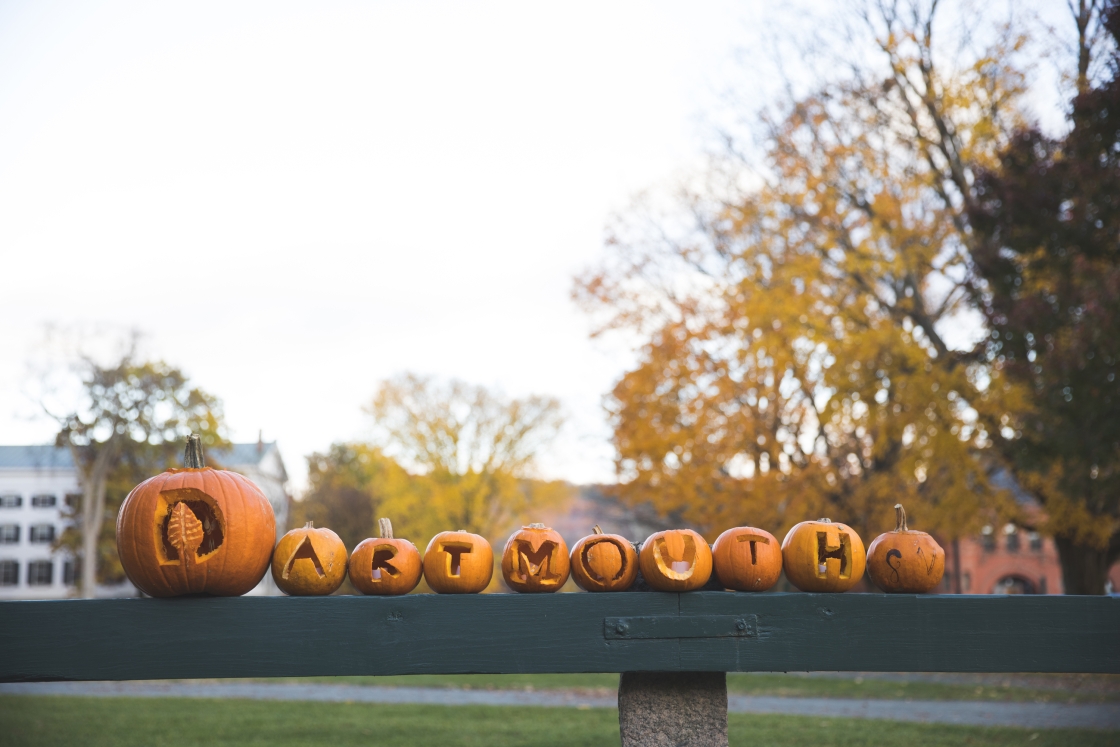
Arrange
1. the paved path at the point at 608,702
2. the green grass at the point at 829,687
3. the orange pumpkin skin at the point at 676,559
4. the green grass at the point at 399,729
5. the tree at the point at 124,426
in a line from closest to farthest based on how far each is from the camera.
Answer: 1. the orange pumpkin skin at the point at 676,559
2. the green grass at the point at 399,729
3. the paved path at the point at 608,702
4. the green grass at the point at 829,687
5. the tree at the point at 124,426

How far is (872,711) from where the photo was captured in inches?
406

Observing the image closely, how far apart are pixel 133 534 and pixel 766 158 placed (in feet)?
54.0

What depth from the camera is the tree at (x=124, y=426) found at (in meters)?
30.0

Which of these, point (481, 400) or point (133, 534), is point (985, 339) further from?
point (481, 400)

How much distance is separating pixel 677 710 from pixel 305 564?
64.5 inches

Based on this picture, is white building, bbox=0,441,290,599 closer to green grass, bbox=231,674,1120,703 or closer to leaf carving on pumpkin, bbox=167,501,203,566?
green grass, bbox=231,674,1120,703

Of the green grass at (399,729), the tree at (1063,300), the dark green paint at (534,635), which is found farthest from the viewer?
the tree at (1063,300)

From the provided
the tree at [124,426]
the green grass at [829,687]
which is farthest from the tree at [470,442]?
the green grass at [829,687]

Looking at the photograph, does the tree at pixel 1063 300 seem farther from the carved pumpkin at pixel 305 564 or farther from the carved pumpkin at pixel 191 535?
the carved pumpkin at pixel 191 535

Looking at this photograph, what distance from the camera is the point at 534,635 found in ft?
11.2

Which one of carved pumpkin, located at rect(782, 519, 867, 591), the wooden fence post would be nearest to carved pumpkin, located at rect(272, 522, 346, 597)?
the wooden fence post

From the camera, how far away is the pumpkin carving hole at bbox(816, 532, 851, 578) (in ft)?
11.8

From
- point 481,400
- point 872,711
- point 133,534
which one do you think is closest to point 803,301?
point 872,711

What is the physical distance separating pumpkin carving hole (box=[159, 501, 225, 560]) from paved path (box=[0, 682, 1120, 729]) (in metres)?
8.25
